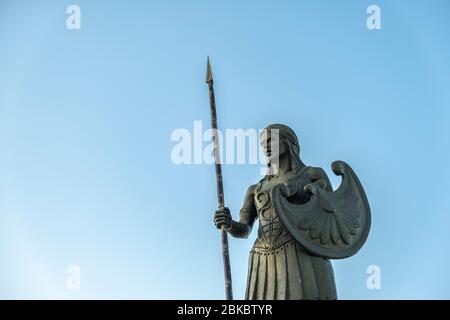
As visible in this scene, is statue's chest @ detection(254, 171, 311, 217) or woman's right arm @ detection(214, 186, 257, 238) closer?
woman's right arm @ detection(214, 186, 257, 238)

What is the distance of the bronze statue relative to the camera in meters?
13.1

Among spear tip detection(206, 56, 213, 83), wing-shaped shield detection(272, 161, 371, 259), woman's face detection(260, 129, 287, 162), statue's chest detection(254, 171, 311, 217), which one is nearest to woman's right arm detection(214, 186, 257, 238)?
statue's chest detection(254, 171, 311, 217)

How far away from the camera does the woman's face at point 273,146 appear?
1409 centimetres

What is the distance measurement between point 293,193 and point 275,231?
0.57 m

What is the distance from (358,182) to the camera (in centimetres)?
1377

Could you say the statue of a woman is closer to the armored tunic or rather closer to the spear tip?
the armored tunic

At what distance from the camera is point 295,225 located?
43.2ft

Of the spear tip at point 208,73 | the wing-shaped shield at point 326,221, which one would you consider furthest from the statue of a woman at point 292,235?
the spear tip at point 208,73

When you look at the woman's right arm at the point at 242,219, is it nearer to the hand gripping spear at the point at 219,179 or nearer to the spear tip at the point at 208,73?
the hand gripping spear at the point at 219,179
